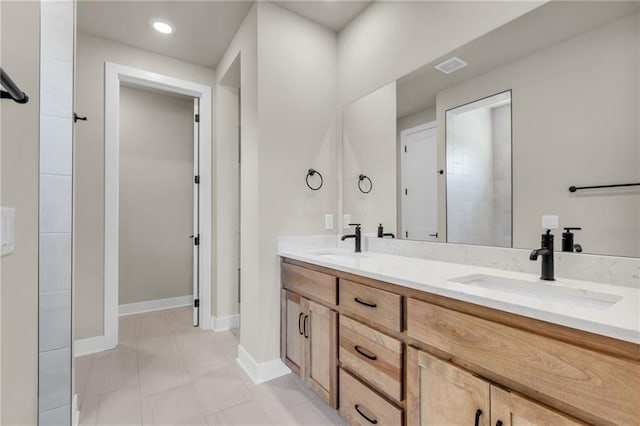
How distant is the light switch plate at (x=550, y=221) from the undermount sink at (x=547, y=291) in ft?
0.90

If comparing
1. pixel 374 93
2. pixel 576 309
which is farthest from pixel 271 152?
pixel 576 309

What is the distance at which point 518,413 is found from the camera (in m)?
0.89

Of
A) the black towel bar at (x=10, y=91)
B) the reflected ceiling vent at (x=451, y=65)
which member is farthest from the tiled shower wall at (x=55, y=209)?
the reflected ceiling vent at (x=451, y=65)

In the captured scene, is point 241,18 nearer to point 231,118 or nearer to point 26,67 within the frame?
point 231,118

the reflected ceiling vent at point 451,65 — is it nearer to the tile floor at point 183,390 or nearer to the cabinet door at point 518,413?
the cabinet door at point 518,413

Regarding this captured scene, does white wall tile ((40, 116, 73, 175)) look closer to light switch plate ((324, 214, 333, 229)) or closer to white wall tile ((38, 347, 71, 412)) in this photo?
white wall tile ((38, 347, 71, 412))

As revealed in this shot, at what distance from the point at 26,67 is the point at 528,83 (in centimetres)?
188

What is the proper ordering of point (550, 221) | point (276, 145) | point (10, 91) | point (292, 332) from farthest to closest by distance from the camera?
point (276, 145)
point (292, 332)
point (550, 221)
point (10, 91)

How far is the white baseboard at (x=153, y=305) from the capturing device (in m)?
3.59

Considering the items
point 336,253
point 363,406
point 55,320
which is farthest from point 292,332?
point 55,320

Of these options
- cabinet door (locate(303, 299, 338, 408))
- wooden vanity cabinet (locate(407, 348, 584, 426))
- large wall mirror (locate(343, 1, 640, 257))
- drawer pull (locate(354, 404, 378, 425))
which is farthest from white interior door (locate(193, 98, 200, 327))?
wooden vanity cabinet (locate(407, 348, 584, 426))

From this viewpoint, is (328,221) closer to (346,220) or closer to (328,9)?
(346,220)

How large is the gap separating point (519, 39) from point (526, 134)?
447 millimetres

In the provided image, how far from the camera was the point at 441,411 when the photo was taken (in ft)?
3.62
